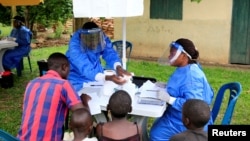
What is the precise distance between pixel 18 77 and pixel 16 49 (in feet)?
2.07

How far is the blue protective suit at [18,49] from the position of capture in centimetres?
836

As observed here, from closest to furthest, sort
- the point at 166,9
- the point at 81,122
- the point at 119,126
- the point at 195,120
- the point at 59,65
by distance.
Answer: the point at 195,120 < the point at 81,122 < the point at 119,126 < the point at 59,65 < the point at 166,9

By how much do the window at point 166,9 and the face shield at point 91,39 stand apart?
653 centimetres

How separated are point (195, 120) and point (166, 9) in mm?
8282

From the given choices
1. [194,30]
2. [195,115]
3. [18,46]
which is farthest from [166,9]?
[195,115]

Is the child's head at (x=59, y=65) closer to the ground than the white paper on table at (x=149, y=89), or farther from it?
farther from it

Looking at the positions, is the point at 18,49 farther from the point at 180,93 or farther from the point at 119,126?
the point at 119,126

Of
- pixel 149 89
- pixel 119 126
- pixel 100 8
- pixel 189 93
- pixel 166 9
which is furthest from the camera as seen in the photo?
pixel 166 9

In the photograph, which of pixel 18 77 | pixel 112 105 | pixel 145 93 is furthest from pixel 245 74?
pixel 112 105

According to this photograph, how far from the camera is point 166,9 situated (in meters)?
10.7

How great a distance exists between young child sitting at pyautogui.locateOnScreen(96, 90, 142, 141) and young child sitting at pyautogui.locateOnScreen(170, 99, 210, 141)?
372mm

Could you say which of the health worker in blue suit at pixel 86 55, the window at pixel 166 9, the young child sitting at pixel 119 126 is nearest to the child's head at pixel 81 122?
the young child sitting at pixel 119 126

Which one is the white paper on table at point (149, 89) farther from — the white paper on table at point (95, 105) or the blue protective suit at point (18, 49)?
the blue protective suit at point (18, 49)

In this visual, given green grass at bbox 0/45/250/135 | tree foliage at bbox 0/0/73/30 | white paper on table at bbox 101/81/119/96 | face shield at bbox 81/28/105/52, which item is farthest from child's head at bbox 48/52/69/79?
tree foliage at bbox 0/0/73/30
